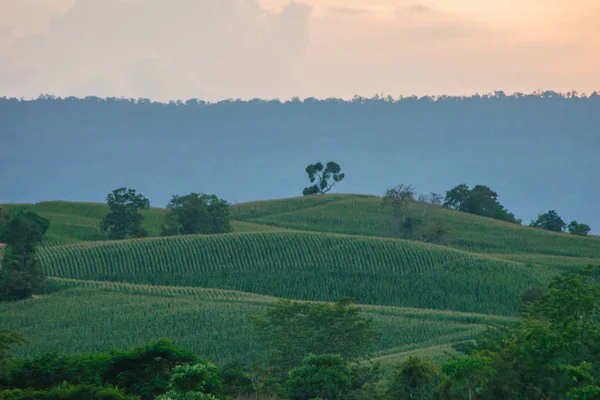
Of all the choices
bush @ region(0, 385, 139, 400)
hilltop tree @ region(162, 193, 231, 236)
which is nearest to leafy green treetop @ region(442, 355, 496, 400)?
bush @ region(0, 385, 139, 400)

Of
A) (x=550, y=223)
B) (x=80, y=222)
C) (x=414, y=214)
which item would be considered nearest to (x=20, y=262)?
(x=80, y=222)

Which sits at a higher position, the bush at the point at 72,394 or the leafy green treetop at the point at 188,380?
the leafy green treetop at the point at 188,380

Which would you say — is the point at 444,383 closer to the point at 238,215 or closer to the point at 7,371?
the point at 7,371

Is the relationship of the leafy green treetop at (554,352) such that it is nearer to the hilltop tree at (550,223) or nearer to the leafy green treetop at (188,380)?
the leafy green treetop at (188,380)

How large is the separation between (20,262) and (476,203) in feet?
248

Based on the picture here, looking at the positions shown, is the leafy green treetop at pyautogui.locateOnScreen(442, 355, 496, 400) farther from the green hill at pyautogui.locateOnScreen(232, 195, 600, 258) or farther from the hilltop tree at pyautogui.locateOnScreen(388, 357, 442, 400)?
the green hill at pyautogui.locateOnScreen(232, 195, 600, 258)

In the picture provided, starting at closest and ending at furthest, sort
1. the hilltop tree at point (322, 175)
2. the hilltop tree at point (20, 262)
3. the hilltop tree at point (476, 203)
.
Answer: the hilltop tree at point (20, 262)
the hilltop tree at point (476, 203)
the hilltop tree at point (322, 175)

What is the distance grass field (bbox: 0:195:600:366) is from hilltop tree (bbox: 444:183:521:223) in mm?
19325

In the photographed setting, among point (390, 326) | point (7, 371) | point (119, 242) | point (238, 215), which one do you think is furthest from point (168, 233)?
point (7, 371)

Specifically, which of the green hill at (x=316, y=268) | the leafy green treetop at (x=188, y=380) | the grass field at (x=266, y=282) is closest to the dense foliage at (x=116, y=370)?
the leafy green treetop at (x=188, y=380)

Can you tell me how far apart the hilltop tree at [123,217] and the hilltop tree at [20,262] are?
2380cm

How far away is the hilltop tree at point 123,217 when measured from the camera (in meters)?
106

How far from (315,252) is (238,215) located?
4157cm

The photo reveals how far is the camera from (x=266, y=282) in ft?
265
